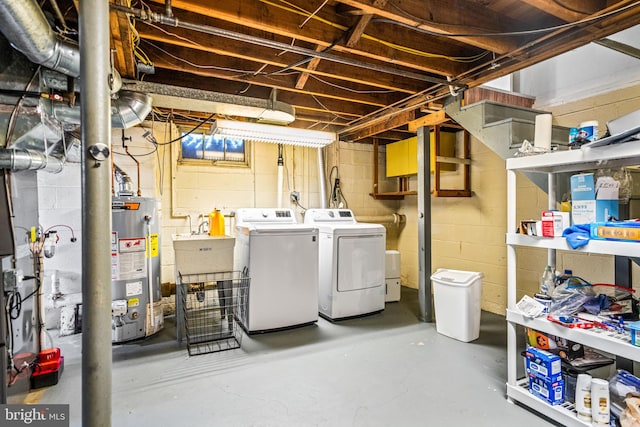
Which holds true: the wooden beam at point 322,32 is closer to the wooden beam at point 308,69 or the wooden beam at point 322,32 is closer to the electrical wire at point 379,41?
the electrical wire at point 379,41

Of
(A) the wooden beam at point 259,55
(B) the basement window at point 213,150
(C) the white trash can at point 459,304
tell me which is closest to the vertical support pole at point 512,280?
(C) the white trash can at point 459,304

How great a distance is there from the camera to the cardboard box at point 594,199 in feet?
5.66

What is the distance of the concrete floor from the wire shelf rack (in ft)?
0.51

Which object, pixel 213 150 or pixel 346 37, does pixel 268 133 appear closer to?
pixel 213 150

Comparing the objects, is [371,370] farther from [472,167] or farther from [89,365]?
[472,167]

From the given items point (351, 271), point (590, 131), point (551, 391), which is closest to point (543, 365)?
point (551, 391)

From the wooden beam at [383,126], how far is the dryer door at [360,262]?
1358 mm

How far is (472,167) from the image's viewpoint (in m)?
4.03

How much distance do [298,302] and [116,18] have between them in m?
2.68

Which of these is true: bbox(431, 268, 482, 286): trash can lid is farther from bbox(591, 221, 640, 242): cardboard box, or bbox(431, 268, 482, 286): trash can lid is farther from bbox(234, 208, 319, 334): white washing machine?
bbox(591, 221, 640, 242): cardboard box

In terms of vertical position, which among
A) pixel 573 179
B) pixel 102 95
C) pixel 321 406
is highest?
pixel 102 95

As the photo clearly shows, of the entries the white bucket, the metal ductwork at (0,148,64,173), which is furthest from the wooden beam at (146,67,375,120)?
the white bucket

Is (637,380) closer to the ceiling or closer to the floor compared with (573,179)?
closer to the floor

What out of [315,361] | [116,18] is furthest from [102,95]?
[315,361]
